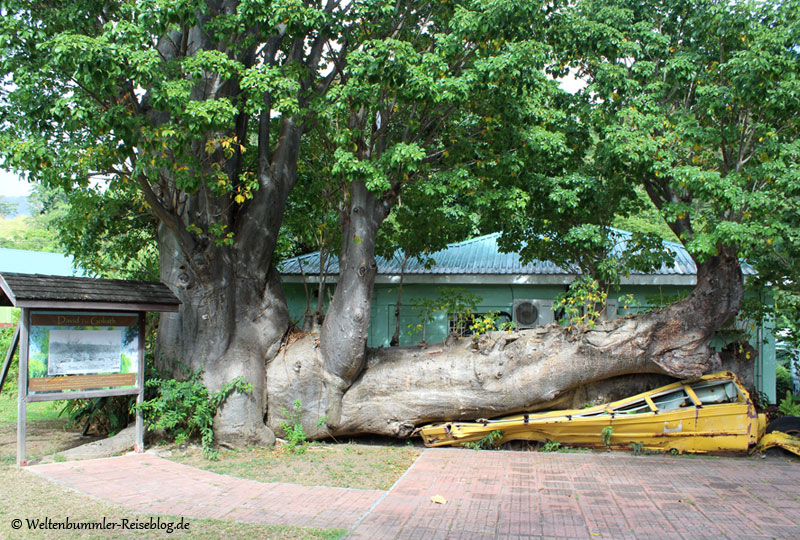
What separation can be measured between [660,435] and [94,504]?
808cm

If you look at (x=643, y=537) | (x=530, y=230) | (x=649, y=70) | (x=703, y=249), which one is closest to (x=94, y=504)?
(x=643, y=537)

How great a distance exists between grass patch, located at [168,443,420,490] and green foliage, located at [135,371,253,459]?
31 cm

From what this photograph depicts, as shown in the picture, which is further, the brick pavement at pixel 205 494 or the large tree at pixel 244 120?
the large tree at pixel 244 120

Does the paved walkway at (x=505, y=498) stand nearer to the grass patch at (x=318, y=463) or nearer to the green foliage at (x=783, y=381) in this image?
the grass patch at (x=318, y=463)

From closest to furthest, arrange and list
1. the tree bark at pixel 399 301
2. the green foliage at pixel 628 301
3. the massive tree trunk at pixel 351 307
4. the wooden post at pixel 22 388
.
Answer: the wooden post at pixel 22 388, the massive tree trunk at pixel 351 307, the green foliage at pixel 628 301, the tree bark at pixel 399 301

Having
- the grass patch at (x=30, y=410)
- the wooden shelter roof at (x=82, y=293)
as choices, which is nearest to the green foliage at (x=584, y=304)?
the wooden shelter roof at (x=82, y=293)

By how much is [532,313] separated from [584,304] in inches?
140

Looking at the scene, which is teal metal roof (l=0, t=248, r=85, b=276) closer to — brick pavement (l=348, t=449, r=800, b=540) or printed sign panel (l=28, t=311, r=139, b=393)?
printed sign panel (l=28, t=311, r=139, b=393)

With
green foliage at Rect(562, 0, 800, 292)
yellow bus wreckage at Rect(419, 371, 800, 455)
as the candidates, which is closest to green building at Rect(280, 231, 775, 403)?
green foliage at Rect(562, 0, 800, 292)

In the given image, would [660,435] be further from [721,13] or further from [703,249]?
[721,13]

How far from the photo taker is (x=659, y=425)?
959cm

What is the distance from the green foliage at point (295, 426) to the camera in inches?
395

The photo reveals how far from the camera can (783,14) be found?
9820 mm

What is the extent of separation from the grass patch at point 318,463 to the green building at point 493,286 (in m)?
4.58
